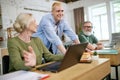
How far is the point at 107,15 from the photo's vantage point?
5.98m

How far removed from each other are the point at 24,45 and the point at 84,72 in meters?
0.61

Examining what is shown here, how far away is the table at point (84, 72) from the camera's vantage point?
90 cm

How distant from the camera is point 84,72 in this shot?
986 millimetres

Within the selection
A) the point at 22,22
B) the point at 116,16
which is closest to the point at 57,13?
the point at 22,22

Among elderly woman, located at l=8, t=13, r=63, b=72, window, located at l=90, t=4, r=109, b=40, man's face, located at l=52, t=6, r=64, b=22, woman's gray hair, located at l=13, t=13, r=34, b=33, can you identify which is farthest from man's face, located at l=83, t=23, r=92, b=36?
window, located at l=90, t=4, r=109, b=40

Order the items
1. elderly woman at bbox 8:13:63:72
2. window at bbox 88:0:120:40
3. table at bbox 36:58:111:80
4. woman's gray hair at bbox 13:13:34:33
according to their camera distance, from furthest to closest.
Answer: window at bbox 88:0:120:40 → woman's gray hair at bbox 13:13:34:33 → elderly woman at bbox 8:13:63:72 → table at bbox 36:58:111:80

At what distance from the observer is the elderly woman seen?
1.18 m

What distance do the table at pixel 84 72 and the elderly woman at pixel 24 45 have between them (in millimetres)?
274

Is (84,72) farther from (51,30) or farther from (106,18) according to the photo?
(106,18)

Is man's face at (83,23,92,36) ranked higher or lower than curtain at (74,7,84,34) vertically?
lower

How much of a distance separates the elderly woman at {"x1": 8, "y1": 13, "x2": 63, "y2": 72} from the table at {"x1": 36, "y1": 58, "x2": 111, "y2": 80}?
0.90ft

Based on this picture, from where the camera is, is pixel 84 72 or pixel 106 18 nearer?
pixel 84 72

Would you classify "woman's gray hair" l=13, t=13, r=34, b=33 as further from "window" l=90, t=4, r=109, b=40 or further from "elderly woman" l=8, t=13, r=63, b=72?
"window" l=90, t=4, r=109, b=40

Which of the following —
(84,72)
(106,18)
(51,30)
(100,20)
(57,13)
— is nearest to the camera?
(84,72)
